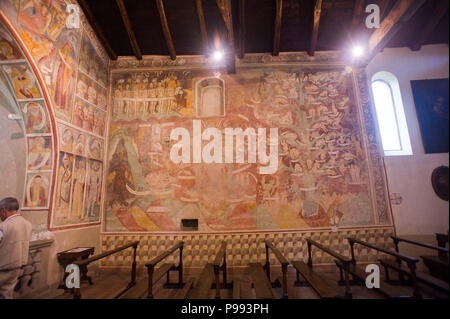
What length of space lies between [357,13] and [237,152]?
17.2 feet

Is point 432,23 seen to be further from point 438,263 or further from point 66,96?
point 66,96

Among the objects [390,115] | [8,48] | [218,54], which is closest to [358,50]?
[390,115]

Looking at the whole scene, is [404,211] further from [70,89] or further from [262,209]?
[70,89]

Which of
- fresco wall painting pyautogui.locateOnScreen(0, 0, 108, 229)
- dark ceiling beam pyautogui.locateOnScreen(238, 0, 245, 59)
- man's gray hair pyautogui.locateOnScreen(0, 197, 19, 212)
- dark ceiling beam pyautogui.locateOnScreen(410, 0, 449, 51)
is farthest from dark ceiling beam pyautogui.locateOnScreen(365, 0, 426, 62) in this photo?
man's gray hair pyautogui.locateOnScreen(0, 197, 19, 212)

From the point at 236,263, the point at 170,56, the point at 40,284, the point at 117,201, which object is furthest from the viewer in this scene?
the point at 170,56

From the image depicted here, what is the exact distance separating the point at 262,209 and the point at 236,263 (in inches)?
67.4

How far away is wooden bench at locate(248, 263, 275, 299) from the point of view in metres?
3.61

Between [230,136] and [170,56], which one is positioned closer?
[230,136]

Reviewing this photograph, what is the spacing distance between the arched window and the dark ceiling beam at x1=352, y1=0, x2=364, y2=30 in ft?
6.30

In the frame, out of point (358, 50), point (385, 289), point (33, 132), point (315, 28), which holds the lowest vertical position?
point (385, 289)

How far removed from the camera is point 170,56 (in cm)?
782

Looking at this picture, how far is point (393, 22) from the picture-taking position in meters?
6.06
